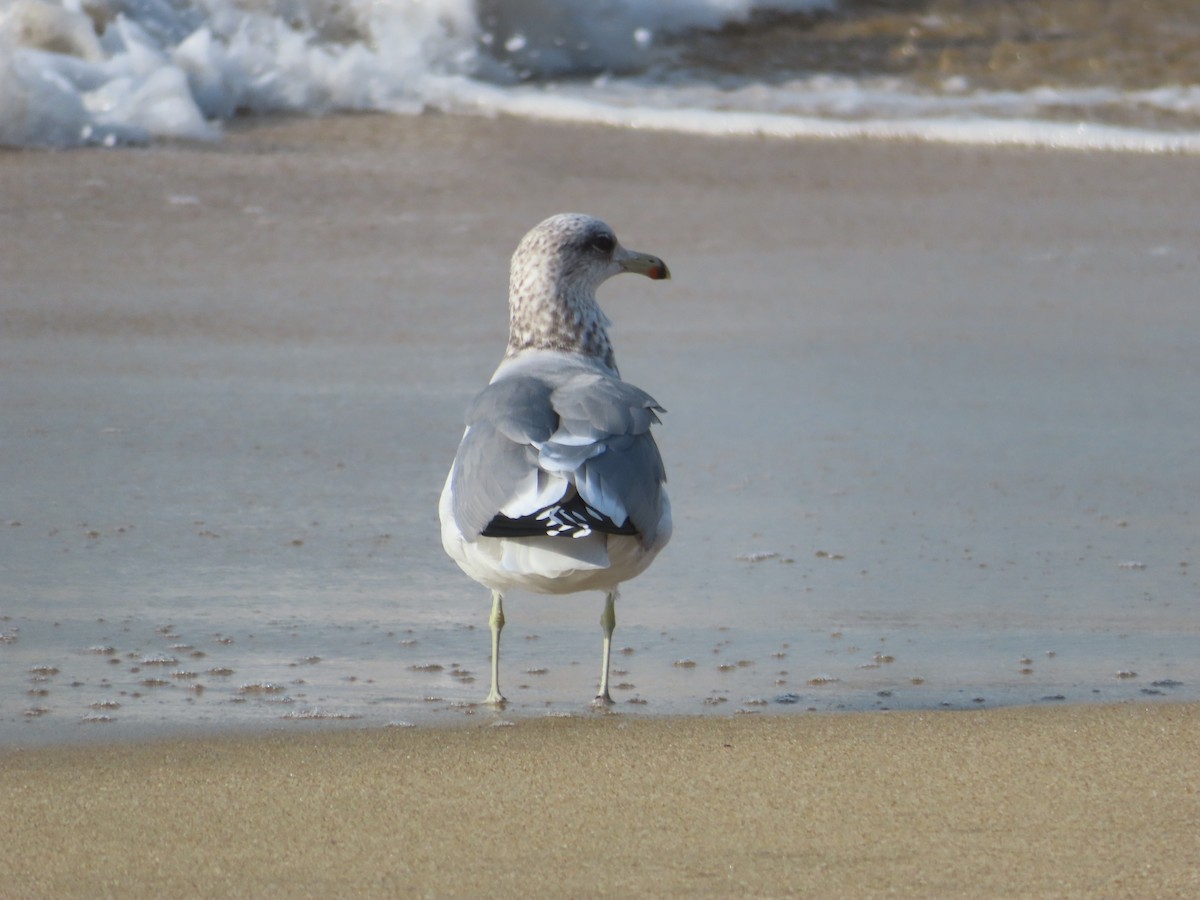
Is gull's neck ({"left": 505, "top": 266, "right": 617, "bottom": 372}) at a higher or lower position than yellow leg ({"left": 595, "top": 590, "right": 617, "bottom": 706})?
higher

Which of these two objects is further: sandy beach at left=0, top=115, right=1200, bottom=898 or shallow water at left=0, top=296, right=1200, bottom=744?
shallow water at left=0, top=296, right=1200, bottom=744

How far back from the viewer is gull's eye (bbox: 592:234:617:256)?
4.63 meters

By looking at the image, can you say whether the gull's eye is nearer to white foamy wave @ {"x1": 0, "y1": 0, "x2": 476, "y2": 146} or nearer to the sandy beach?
the sandy beach

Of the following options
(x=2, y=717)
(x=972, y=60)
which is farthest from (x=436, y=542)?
(x=972, y=60)

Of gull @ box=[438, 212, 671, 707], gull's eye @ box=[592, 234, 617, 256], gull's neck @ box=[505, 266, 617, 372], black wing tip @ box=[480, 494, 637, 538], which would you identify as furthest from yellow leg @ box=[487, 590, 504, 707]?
gull's eye @ box=[592, 234, 617, 256]

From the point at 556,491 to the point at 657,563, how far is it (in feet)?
3.73

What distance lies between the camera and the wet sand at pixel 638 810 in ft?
8.30

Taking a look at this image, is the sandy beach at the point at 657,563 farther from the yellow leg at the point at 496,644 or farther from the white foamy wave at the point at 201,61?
the white foamy wave at the point at 201,61

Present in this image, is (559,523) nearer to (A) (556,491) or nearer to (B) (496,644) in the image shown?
(A) (556,491)

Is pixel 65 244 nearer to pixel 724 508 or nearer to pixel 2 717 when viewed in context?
pixel 724 508

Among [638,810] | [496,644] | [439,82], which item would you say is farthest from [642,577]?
[439,82]

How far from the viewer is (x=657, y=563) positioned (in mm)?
4449

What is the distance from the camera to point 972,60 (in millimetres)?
11945

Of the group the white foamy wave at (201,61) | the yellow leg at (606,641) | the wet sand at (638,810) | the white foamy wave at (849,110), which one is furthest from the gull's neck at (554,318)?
the white foamy wave at (849,110)
